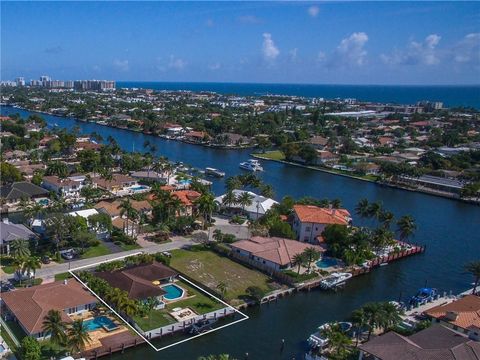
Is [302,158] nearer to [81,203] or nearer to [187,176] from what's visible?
[187,176]

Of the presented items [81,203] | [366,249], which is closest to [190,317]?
[366,249]

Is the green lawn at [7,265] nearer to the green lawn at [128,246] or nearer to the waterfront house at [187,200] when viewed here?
the green lawn at [128,246]

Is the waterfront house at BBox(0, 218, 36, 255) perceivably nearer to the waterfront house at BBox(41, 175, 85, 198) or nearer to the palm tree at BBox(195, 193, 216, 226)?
the palm tree at BBox(195, 193, 216, 226)

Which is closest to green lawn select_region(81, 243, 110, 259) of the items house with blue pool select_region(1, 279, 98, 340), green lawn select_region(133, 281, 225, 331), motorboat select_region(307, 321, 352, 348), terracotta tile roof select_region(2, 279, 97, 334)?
terracotta tile roof select_region(2, 279, 97, 334)

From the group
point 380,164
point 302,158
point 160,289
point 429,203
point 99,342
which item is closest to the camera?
point 99,342

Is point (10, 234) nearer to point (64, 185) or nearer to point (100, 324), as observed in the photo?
point (100, 324)

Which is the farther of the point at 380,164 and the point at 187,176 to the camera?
the point at 380,164

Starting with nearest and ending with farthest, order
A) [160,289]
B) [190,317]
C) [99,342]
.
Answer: [99,342] < [190,317] < [160,289]

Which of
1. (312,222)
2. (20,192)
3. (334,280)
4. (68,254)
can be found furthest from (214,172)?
(334,280)
